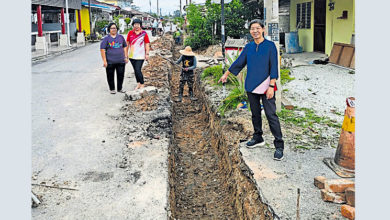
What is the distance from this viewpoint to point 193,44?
63.9 feet

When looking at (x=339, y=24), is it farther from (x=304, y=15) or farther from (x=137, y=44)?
(x=137, y=44)

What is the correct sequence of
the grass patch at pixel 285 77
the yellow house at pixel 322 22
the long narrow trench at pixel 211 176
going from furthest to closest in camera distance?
the yellow house at pixel 322 22 < the grass patch at pixel 285 77 < the long narrow trench at pixel 211 176

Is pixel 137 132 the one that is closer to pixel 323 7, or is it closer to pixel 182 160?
pixel 182 160

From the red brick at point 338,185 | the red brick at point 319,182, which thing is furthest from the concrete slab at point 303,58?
the red brick at point 338,185

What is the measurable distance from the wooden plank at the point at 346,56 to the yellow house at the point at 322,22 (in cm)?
39

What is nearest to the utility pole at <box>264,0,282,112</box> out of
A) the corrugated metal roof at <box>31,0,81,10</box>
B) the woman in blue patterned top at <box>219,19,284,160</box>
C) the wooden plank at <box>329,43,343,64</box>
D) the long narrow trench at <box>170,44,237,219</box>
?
the woman in blue patterned top at <box>219,19,284,160</box>

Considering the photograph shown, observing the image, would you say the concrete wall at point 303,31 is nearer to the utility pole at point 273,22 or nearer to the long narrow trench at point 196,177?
the long narrow trench at point 196,177

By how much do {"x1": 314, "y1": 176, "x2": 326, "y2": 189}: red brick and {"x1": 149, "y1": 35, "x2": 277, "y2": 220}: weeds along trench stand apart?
0.60 meters

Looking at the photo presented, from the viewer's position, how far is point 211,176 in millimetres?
6281

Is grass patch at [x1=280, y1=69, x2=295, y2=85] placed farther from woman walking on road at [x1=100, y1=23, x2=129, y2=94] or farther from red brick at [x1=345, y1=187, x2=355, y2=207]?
red brick at [x1=345, y1=187, x2=355, y2=207]

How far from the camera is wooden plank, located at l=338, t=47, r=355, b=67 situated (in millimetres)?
10521

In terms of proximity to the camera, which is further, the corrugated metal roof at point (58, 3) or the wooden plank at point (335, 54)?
the corrugated metal roof at point (58, 3)

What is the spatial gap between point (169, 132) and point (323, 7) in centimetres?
963

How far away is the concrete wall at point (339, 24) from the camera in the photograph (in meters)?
11.3
